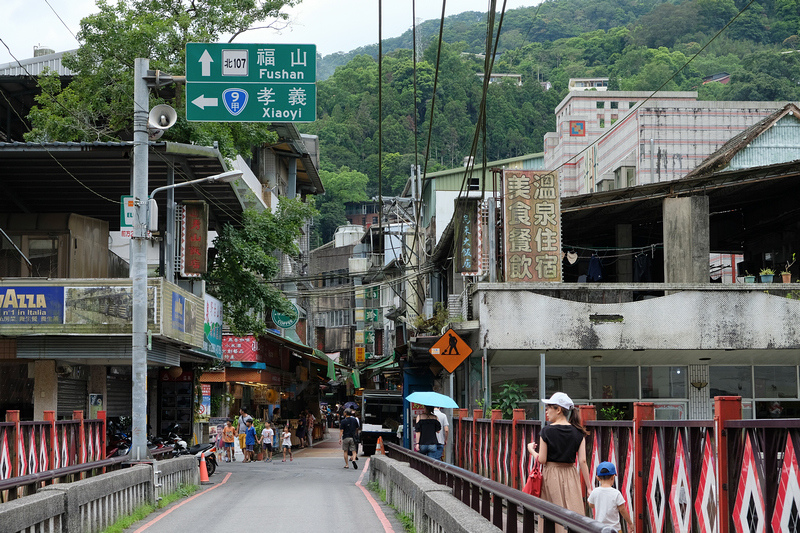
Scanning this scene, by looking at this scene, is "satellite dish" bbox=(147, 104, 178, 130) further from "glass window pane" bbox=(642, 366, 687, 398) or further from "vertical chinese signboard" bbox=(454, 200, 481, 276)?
"glass window pane" bbox=(642, 366, 687, 398)

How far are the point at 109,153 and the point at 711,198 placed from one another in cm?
1455

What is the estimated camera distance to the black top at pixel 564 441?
27.0ft

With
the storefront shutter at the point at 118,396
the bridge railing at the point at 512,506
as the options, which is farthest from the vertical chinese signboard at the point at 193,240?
the bridge railing at the point at 512,506

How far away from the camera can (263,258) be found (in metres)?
26.7

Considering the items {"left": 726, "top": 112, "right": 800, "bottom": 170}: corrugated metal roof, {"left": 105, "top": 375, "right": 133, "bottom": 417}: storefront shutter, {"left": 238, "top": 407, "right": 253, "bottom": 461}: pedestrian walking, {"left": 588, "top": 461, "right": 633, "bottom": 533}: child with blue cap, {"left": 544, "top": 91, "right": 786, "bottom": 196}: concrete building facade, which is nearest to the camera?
{"left": 588, "top": 461, "right": 633, "bottom": 533}: child with blue cap

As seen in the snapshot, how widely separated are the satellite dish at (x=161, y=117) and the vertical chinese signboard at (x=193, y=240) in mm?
5929

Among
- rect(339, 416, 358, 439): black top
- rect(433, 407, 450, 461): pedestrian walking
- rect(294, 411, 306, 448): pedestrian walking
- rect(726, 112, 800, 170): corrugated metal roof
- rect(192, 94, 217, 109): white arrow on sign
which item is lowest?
rect(294, 411, 306, 448): pedestrian walking

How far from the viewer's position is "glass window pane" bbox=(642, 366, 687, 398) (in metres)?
22.0

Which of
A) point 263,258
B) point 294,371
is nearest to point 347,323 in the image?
point 294,371

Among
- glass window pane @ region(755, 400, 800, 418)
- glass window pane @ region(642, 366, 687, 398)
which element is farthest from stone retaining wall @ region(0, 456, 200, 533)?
glass window pane @ region(755, 400, 800, 418)

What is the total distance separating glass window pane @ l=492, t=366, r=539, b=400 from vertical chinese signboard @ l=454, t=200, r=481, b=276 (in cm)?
Answer: 237

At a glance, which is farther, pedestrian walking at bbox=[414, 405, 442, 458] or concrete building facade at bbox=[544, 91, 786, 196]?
concrete building facade at bbox=[544, 91, 786, 196]

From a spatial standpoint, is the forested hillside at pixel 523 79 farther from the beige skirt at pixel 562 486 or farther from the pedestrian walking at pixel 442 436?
the beige skirt at pixel 562 486

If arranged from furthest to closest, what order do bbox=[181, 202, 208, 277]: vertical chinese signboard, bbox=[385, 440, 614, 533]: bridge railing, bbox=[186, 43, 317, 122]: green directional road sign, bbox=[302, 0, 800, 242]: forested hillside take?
bbox=[302, 0, 800, 242]: forested hillside < bbox=[181, 202, 208, 277]: vertical chinese signboard < bbox=[186, 43, 317, 122]: green directional road sign < bbox=[385, 440, 614, 533]: bridge railing
